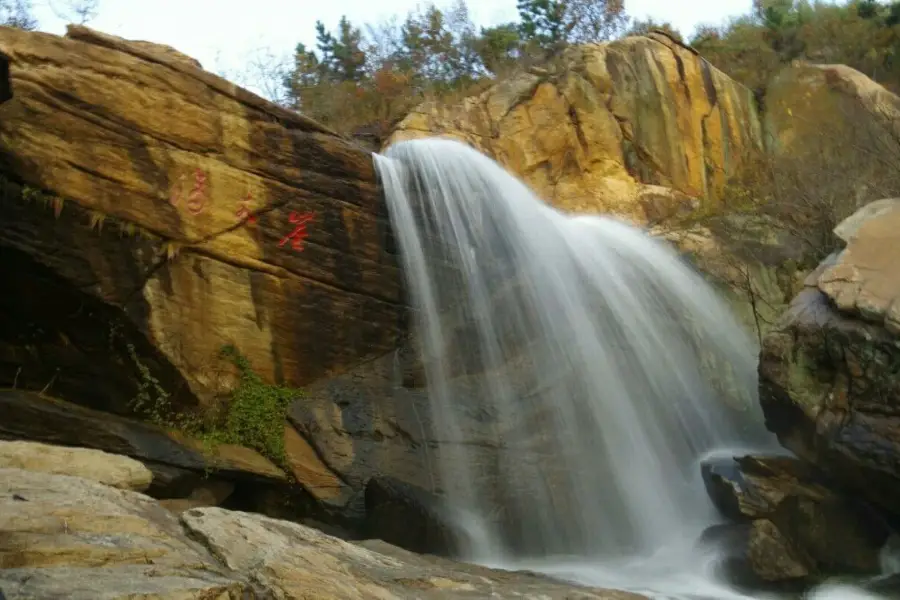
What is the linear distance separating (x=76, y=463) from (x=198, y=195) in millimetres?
3590

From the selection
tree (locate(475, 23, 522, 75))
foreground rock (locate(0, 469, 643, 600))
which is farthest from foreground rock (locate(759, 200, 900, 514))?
tree (locate(475, 23, 522, 75))

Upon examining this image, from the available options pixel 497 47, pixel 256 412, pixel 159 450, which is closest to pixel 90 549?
pixel 159 450

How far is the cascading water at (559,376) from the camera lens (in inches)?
339

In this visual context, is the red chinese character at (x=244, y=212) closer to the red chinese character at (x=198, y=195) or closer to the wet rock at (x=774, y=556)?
the red chinese character at (x=198, y=195)

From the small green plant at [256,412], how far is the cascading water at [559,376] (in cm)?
174

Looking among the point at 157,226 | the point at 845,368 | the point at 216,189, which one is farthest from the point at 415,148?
the point at 845,368

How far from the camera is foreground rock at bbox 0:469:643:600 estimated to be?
3588 millimetres

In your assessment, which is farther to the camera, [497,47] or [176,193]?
[497,47]

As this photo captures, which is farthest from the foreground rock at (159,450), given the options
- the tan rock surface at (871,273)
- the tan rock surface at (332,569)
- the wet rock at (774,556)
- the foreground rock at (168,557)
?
the tan rock surface at (871,273)

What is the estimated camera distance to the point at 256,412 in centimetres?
855

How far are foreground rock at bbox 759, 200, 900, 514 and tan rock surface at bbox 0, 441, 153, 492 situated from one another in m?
5.81

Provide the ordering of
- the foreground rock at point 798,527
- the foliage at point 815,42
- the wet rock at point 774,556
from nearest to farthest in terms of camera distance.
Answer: the wet rock at point 774,556 → the foreground rock at point 798,527 → the foliage at point 815,42

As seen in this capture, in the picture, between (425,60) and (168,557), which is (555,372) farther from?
(425,60)

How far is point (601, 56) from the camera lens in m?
17.7
